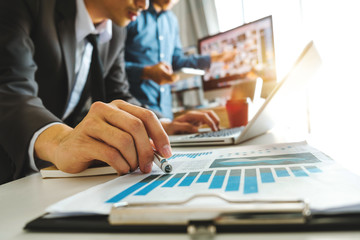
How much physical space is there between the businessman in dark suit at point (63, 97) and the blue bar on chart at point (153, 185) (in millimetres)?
54

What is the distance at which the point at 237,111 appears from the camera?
1040mm

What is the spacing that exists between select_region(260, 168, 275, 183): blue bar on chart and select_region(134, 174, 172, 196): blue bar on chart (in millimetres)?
114

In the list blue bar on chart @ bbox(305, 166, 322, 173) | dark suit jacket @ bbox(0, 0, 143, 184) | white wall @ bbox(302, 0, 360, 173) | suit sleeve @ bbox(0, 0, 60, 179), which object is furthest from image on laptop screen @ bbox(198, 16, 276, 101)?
blue bar on chart @ bbox(305, 166, 322, 173)

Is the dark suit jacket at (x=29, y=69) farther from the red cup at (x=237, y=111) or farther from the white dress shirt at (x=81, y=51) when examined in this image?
the red cup at (x=237, y=111)

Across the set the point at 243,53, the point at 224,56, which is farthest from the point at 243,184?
the point at 224,56

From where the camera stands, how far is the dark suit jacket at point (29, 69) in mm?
525

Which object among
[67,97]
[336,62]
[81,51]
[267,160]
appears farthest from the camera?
[336,62]

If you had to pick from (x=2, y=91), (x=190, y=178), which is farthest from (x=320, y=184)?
(x=2, y=91)

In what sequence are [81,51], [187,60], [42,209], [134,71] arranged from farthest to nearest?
1. [187,60]
2. [134,71]
3. [81,51]
4. [42,209]

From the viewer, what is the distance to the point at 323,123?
1.48 meters

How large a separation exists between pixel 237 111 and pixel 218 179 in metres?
0.79

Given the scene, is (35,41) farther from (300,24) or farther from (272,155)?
(300,24)

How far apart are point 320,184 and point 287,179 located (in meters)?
0.03

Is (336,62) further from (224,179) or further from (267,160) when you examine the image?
(224,179)
